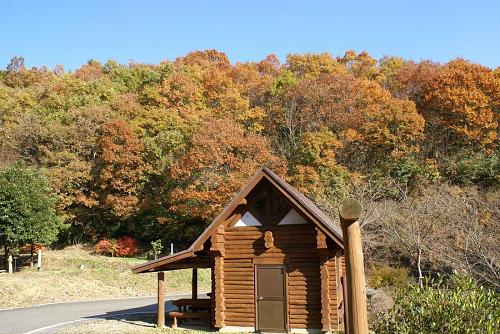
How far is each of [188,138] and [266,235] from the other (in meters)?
23.3

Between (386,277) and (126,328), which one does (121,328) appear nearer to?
(126,328)

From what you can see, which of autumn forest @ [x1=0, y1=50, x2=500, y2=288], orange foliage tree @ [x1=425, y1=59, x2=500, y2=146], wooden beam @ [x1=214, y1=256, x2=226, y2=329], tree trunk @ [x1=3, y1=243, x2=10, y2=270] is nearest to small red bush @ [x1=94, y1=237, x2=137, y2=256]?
autumn forest @ [x1=0, y1=50, x2=500, y2=288]

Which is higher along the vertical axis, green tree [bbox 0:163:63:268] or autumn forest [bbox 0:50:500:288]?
autumn forest [bbox 0:50:500:288]

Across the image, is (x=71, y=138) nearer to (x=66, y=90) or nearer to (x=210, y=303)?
(x=66, y=90)

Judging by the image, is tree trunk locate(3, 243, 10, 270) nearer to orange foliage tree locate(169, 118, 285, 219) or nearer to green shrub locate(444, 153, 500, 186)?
orange foliage tree locate(169, 118, 285, 219)

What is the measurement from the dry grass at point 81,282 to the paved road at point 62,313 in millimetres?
1643

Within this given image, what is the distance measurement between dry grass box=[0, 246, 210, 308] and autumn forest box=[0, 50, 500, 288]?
14.7ft

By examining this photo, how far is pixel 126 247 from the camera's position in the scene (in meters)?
37.5

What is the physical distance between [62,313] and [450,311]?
18.5 m

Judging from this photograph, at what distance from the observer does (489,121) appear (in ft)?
118

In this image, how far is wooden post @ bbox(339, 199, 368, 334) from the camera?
354cm

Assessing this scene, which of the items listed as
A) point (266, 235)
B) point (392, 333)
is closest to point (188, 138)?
point (266, 235)

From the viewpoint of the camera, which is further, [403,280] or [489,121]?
[489,121]

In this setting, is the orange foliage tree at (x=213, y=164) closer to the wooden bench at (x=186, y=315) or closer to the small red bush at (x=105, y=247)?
the small red bush at (x=105, y=247)
